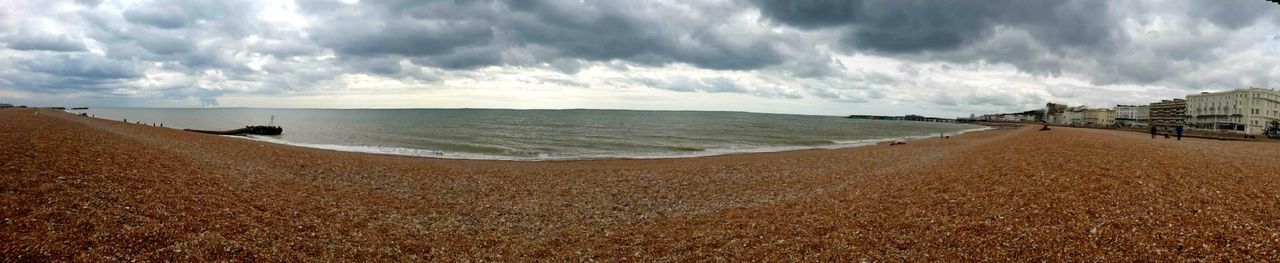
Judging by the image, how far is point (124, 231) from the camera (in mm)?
8227

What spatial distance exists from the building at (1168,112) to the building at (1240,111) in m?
21.8

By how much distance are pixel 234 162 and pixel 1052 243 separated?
894 inches

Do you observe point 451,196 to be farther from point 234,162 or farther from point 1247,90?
point 1247,90

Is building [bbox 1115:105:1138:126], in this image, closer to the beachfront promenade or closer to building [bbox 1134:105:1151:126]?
building [bbox 1134:105:1151:126]

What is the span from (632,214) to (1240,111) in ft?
448

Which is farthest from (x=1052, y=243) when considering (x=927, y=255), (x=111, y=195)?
(x=111, y=195)

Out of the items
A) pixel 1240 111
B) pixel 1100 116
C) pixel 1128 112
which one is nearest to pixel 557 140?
pixel 1240 111

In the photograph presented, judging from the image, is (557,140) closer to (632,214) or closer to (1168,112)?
(632,214)

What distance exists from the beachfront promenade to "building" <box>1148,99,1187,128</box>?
160 metres

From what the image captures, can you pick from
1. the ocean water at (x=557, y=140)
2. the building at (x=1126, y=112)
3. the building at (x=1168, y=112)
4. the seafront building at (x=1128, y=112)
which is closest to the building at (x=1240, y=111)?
the building at (x=1168, y=112)

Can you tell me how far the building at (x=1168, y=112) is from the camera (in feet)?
430

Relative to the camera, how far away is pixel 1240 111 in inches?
3784

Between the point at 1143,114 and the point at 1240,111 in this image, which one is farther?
the point at 1143,114

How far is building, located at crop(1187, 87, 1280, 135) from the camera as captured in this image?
91688mm
